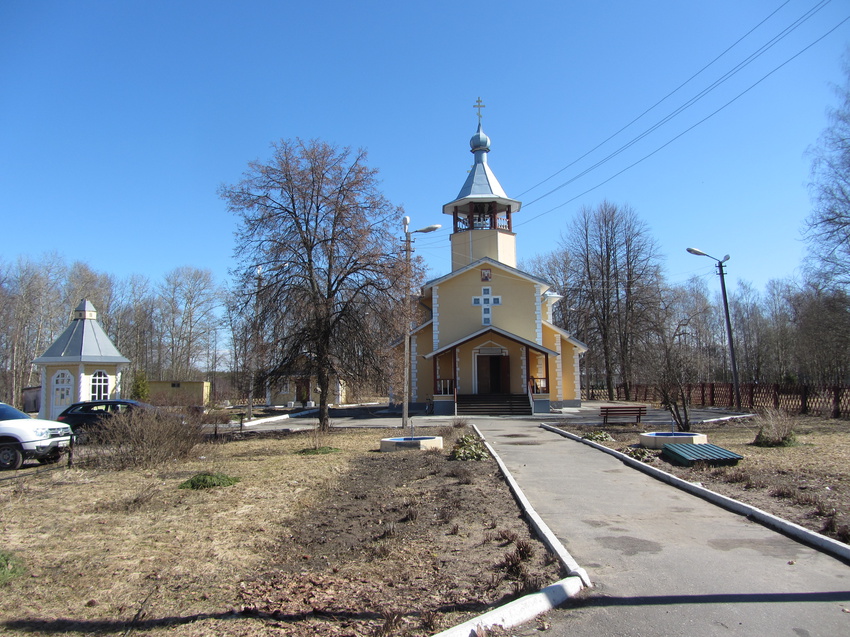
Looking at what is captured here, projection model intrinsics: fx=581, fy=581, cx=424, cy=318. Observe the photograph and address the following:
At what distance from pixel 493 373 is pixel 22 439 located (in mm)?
24675

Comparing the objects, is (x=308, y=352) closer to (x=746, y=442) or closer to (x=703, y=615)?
(x=746, y=442)

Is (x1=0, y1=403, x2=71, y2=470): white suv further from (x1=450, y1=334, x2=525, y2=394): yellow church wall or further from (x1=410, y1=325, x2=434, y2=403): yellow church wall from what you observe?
(x1=410, y1=325, x2=434, y2=403): yellow church wall

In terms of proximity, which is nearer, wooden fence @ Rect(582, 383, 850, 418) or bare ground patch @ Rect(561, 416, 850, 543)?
bare ground patch @ Rect(561, 416, 850, 543)

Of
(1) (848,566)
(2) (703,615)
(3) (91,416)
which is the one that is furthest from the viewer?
(3) (91,416)

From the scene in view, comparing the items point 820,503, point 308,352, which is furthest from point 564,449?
point 308,352

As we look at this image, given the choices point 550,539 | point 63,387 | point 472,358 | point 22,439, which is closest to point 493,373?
point 472,358

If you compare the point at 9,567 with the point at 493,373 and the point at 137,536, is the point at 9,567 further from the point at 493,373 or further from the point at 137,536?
the point at 493,373

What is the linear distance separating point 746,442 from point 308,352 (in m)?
13.3

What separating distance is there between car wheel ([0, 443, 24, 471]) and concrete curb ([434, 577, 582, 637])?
12.6 metres

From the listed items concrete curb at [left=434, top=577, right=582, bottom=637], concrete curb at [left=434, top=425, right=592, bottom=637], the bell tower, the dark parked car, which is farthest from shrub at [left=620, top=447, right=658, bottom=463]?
the bell tower

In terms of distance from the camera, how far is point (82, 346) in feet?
88.5

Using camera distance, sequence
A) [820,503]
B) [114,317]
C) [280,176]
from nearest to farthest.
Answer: [820,503] < [280,176] < [114,317]

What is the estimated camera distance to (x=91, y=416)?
17938 mm

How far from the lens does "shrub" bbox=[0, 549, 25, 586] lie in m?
5.40
